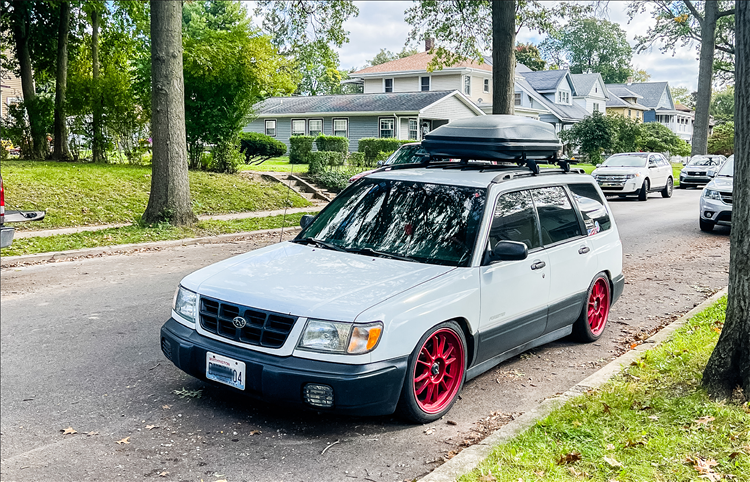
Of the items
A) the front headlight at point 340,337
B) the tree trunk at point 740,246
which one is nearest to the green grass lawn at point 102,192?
the front headlight at point 340,337

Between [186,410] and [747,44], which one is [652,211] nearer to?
[747,44]

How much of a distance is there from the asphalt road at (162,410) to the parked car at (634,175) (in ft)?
52.8

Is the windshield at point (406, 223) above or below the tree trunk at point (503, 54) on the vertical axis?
below

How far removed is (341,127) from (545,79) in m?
25.8

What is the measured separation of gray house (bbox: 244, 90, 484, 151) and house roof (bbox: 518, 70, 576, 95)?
18565mm

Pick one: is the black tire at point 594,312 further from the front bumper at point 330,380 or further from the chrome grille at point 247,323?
the chrome grille at point 247,323

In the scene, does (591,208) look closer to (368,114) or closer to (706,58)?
(706,58)

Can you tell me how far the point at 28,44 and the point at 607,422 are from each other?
25.2 m

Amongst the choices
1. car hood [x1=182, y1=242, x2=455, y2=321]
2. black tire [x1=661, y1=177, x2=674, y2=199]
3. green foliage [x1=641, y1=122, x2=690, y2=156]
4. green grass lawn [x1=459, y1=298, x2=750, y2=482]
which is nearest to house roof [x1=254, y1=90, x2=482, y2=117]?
green foliage [x1=641, y1=122, x2=690, y2=156]

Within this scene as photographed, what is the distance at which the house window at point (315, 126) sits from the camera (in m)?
46.6

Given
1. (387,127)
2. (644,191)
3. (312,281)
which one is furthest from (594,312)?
(387,127)

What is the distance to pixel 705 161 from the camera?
31609mm

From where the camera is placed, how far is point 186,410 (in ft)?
15.4

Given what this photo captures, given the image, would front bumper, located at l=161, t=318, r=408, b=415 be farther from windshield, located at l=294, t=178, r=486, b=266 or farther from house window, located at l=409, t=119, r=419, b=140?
house window, located at l=409, t=119, r=419, b=140
